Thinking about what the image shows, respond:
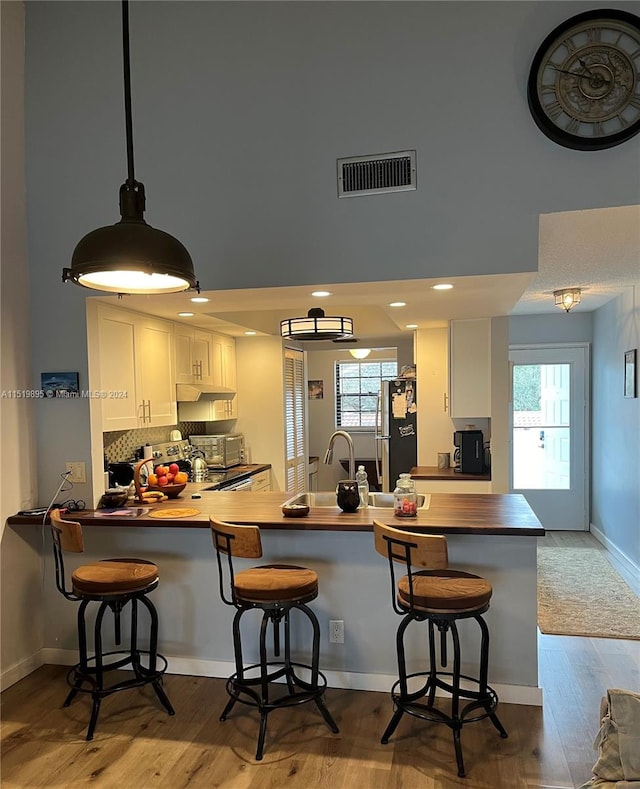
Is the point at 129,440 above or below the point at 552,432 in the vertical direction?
above

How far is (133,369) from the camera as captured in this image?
3.93 metres

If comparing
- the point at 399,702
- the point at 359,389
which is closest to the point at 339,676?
the point at 399,702

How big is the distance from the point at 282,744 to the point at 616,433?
4.21 metres

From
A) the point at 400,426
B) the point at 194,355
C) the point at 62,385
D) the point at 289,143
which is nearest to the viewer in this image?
the point at 289,143

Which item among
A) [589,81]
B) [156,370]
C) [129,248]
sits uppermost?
[589,81]

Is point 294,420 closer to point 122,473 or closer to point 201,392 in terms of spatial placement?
point 201,392

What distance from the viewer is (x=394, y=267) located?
9.75 ft

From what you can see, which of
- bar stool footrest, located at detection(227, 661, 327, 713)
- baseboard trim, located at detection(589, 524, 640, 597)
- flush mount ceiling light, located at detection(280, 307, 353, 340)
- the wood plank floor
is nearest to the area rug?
baseboard trim, located at detection(589, 524, 640, 597)

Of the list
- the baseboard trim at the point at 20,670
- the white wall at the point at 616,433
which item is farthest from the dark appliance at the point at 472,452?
the baseboard trim at the point at 20,670

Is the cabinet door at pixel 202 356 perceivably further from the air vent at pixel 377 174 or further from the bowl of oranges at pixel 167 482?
the air vent at pixel 377 174

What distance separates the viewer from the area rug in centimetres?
384

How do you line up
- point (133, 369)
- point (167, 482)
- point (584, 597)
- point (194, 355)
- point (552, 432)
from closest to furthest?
point (167, 482) < point (133, 369) < point (584, 597) < point (194, 355) < point (552, 432)

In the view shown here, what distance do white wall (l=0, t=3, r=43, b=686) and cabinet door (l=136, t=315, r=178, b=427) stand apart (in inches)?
32.3

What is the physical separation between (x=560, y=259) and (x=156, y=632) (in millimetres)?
3335
